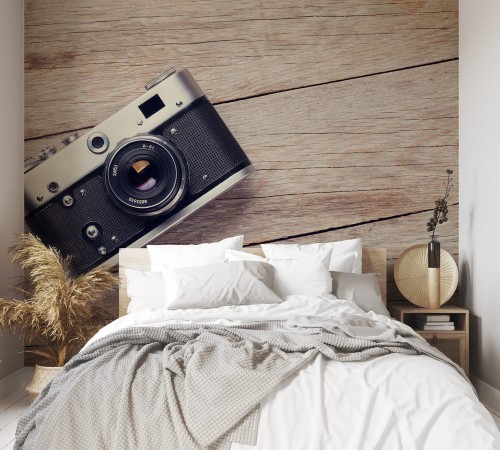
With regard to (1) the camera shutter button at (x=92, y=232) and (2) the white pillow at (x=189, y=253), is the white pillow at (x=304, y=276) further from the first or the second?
(1) the camera shutter button at (x=92, y=232)

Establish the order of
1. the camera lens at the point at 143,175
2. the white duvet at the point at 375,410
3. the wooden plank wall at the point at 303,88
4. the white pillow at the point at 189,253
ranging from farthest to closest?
1. the wooden plank wall at the point at 303,88
2. the camera lens at the point at 143,175
3. the white pillow at the point at 189,253
4. the white duvet at the point at 375,410

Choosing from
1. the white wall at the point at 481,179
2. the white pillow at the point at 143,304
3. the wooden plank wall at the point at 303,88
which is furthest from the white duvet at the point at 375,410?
the wooden plank wall at the point at 303,88

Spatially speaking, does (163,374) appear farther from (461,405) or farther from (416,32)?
(416,32)

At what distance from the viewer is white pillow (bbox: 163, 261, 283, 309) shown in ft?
10.4

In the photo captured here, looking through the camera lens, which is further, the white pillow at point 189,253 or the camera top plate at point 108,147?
the camera top plate at point 108,147

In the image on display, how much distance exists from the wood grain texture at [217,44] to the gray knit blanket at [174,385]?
6.87ft

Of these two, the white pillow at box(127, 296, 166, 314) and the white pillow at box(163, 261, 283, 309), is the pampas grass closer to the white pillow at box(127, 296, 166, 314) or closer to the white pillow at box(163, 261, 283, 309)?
the white pillow at box(127, 296, 166, 314)

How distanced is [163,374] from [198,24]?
2631 millimetres

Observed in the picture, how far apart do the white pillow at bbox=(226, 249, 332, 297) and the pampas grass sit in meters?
0.95

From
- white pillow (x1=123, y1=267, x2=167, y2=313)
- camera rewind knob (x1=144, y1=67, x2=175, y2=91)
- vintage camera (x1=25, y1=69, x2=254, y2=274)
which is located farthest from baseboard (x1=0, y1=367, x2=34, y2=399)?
camera rewind knob (x1=144, y1=67, x2=175, y2=91)

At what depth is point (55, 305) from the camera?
3.39 meters

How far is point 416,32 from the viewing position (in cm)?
405

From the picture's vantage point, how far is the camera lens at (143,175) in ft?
12.9

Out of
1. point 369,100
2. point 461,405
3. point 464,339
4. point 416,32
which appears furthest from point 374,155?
point 461,405
